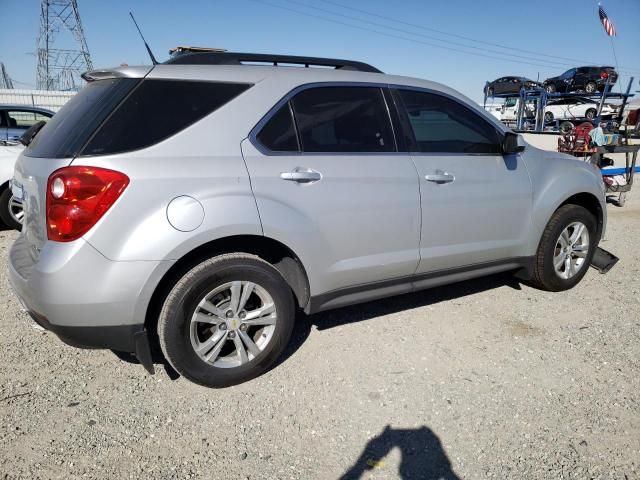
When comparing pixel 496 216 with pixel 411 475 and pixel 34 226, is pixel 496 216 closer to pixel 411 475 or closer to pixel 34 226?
pixel 411 475

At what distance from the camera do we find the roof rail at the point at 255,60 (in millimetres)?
2834

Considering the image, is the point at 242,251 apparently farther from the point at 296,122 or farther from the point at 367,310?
the point at 367,310

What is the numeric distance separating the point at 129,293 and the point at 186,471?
35.0 inches

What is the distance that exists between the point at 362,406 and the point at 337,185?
129 centimetres

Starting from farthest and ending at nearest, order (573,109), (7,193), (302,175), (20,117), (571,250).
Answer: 1. (573,109)
2. (20,117)
3. (7,193)
4. (571,250)
5. (302,175)

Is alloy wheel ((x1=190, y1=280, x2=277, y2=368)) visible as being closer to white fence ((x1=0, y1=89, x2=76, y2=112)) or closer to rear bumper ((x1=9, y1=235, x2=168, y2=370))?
rear bumper ((x1=9, y1=235, x2=168, y2=370))

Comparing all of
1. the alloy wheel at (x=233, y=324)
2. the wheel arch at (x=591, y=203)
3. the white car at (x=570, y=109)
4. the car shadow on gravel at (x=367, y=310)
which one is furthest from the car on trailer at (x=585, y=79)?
the alloy wheel at (x=233, y=324)

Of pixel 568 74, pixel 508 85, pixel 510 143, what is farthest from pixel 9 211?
pixel 508 85

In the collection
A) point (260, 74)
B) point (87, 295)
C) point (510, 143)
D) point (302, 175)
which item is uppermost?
point (260, 74)

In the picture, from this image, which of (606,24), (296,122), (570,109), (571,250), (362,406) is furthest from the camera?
(570,109)

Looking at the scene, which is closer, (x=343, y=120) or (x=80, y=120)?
(x=80, y=120)

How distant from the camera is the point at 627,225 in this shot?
6.88 meters

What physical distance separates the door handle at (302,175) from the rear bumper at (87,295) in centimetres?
88

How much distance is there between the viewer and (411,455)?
2320mm
